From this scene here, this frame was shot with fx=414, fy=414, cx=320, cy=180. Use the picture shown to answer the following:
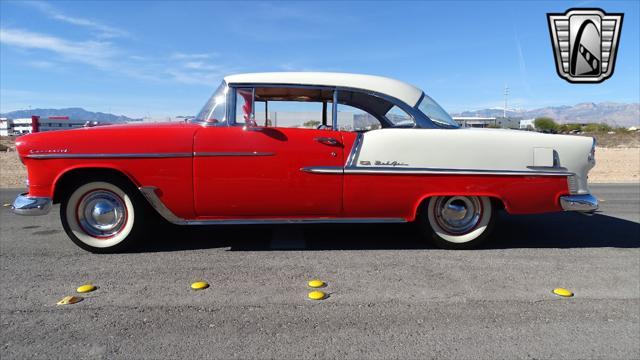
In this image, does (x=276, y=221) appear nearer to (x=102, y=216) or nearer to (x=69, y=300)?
(x=102, y=216)

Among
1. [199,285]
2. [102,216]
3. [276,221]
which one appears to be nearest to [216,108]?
[276,221]

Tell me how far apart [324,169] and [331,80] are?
912 mm

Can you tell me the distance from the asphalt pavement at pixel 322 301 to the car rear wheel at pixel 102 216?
0.56ft

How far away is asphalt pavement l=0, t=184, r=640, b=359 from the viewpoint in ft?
7.41

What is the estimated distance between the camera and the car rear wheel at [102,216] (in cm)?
377

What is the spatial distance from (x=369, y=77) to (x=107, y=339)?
Result: 311cm

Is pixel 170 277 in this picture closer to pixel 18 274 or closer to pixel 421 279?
pixel 18 274

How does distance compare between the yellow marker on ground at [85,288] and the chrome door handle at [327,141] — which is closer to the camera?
the yellow marker on ground at [85,288]

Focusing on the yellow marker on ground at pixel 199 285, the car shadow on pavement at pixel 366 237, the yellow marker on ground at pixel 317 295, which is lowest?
the yellow marker on ground at pixel 317 295

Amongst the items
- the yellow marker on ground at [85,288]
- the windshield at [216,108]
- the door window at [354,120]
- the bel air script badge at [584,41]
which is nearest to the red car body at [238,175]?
the windshield at [216,108]

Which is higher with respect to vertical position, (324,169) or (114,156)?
(114,156)

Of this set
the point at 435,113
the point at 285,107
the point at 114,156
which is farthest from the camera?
the point at 285,107

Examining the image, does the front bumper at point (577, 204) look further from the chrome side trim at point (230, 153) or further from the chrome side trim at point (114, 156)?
the chrome side trim at point (114, 156)

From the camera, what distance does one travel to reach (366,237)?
440 cm
